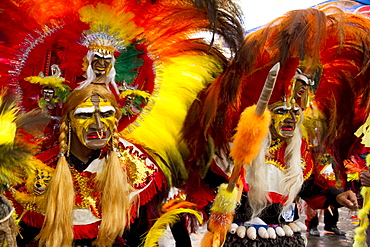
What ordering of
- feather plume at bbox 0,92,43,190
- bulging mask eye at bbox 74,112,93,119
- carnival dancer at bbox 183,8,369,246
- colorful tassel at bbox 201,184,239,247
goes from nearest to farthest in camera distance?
1. feather plume at bbox 0,92,43,190
2. bulging mask eye at bbox 74,112,93,119
3. carnival dancer at bbox 183,8,369,246
4. colorful tassel at bbox 201,184,239,247

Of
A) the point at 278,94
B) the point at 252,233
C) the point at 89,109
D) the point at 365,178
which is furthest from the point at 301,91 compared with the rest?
the point at 89,109

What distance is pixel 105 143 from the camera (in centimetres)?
234

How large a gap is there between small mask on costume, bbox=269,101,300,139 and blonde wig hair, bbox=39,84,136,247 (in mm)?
1039

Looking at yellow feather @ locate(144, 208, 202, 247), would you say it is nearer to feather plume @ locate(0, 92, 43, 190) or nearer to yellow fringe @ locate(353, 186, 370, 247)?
feather plume @ locate(0, 92, 43, 190)

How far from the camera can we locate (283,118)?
9.13 ft

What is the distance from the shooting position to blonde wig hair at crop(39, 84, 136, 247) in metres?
2.21

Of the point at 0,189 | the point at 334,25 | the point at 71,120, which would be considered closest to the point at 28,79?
the point at 71,120

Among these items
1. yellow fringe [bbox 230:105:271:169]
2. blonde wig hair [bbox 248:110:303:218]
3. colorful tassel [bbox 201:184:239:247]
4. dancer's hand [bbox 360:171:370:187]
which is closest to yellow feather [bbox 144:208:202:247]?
colorful tassel [bbox 201:184:239:247]

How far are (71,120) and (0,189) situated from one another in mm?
556

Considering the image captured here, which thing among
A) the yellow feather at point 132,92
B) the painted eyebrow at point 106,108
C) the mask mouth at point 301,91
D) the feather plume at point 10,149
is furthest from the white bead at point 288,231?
the feather plume at point 10,149

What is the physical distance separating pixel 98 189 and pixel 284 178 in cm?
123

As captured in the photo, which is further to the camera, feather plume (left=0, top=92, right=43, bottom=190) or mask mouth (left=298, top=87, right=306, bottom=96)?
mask mouth (left=298, top=87, right=306, bottom=96)

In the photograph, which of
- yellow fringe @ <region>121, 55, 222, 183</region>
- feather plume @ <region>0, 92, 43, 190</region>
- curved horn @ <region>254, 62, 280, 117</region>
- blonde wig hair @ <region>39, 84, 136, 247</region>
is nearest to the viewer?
feather plume @ <region>0, 92, 43, 190</region>

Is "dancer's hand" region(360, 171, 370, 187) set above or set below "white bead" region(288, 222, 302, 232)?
above
